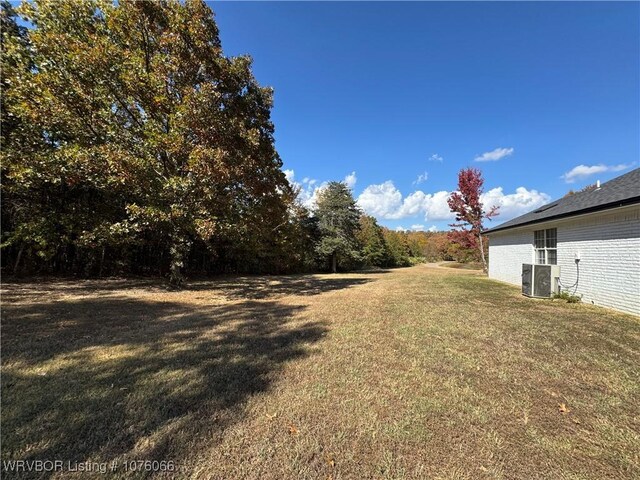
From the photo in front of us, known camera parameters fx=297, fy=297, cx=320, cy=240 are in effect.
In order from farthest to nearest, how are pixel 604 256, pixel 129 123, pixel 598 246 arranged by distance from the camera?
1. pixel 129 123
2. pixel 598 246
3. pixel 604 256

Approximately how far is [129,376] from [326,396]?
2143 mm

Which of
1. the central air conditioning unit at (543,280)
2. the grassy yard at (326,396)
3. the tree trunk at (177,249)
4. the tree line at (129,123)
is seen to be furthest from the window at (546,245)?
the tree trunk at (177,249)

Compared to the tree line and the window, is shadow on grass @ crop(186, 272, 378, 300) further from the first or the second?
the window

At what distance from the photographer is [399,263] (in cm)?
3809

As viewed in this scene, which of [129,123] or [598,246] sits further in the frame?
[129,123]

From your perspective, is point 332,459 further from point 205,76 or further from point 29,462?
point 205,76

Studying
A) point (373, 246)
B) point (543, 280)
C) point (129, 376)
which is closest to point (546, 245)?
point (543, 280)

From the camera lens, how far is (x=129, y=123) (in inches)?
400

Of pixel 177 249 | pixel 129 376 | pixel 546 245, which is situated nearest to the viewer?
pixel 129 376

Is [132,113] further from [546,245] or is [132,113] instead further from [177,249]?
[546,245]

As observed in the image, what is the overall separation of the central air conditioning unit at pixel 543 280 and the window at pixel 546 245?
3.10 ft

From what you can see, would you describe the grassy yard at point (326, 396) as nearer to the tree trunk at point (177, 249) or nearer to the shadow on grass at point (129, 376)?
the shadow on grass at point (129, 376)

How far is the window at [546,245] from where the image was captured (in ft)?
33.6

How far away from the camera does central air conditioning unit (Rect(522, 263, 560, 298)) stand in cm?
934
